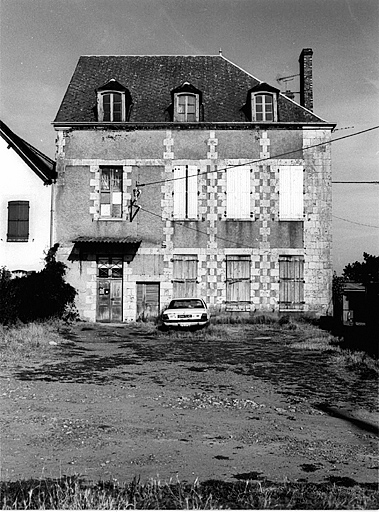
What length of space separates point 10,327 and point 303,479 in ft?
43.1

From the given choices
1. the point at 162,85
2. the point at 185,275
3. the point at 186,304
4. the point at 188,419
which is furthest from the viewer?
the point at 162,85

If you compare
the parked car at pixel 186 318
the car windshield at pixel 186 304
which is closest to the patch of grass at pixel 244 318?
the car windshield at pixel 186 304

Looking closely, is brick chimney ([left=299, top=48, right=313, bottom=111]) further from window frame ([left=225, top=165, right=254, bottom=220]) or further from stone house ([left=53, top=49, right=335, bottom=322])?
window frame ([left=225, top=165, right=254, bottom=220])

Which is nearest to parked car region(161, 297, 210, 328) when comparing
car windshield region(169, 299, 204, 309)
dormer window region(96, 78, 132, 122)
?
car windshield region(169, 299, 204, 309)

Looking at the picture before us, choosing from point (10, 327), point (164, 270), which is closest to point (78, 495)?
point (10, 327)

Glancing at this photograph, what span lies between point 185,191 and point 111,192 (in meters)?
3.08

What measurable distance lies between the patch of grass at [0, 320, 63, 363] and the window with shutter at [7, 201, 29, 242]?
19.1 feet

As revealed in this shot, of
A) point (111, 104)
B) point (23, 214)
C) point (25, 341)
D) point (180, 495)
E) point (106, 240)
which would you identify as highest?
point (111, 104)

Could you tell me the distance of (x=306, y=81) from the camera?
2588 centimetres

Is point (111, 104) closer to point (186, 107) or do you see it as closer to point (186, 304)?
point (186, 107)

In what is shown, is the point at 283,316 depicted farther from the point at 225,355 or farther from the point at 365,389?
the point at 365,389

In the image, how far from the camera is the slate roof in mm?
24250

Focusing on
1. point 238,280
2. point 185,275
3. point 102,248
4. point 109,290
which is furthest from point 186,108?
point 109,290

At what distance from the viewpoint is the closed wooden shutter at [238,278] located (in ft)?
77.2
